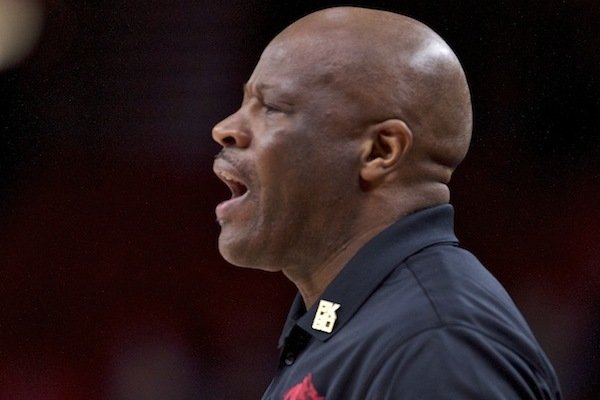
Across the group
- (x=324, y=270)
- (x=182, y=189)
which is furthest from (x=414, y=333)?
(x=182, y=189)

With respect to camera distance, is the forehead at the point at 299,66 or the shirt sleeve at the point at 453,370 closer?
the shirt sleeve at the point at 453,370

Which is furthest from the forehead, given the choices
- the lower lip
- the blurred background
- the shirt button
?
the blurred background

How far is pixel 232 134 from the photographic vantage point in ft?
4.02

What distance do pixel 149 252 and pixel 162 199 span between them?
120mm

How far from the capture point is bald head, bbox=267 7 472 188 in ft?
3.87

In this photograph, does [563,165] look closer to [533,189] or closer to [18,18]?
[533,189]

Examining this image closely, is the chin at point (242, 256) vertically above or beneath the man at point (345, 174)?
beneath

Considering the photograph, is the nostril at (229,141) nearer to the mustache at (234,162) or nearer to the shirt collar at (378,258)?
the mustache at (234,162)

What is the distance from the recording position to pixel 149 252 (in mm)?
2627

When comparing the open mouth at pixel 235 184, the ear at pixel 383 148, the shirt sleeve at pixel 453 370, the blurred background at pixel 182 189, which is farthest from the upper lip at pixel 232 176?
the blurred background at pixel 182 189

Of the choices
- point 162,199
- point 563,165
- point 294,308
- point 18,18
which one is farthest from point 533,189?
point 294,308

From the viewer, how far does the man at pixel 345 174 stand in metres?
1.14

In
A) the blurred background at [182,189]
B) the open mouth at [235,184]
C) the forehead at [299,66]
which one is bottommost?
the blurred background at [182,189]

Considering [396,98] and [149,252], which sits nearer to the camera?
[396,98]
